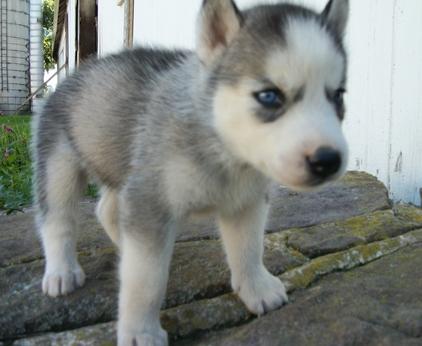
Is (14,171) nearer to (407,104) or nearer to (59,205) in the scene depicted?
(59,205)

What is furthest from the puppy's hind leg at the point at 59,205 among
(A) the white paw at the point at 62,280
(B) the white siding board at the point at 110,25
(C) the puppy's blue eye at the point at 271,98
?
(B) the white siding board at the point at 110,25

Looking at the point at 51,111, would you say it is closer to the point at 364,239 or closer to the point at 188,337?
the point at 188,337

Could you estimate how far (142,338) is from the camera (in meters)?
2.42

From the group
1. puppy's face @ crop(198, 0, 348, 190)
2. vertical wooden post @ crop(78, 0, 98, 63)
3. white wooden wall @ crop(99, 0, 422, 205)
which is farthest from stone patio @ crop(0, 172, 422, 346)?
vertical wooden post @ crop(78, 0, 98, 63)

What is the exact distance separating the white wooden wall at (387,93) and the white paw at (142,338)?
2.48 metres

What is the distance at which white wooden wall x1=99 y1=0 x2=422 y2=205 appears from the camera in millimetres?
4391

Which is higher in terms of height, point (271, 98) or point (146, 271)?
point (271, 98)

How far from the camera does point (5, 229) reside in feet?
12.5

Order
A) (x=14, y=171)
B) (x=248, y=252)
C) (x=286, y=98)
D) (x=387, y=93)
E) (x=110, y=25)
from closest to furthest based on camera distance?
(x=286, y=98)
(x=248, y=252)
(x=387, y=93)
(x=14, y=171)
(x=110, y=25)

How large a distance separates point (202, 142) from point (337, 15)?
78 centimetres

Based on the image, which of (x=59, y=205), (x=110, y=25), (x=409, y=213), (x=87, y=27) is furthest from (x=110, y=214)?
(x=87, y=27)

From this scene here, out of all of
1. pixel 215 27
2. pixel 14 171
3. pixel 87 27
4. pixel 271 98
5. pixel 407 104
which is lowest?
pixel 14 171

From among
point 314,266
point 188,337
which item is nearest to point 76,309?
point 188,337

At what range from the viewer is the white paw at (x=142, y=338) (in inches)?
95.3
